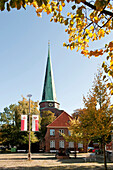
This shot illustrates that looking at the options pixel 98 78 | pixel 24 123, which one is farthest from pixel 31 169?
pixel 98 78

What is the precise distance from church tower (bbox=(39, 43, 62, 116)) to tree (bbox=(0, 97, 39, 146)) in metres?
21.5

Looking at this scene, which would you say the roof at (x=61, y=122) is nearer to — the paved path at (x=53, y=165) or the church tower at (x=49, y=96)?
the church tower at (x=49, y=96)

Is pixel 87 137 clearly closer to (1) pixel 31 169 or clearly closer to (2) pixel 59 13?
(1) pixel 31 169

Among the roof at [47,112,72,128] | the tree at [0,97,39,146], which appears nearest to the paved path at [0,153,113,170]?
the tree at [0,97,39,146]

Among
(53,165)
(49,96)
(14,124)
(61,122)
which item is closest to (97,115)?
(53,165)

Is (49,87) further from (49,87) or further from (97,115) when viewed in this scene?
(97,115)

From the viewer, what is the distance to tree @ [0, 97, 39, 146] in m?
41.3

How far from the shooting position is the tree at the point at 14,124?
135ft

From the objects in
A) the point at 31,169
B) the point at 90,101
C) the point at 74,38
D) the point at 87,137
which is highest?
the point at 74,38

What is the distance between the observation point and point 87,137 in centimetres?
1439

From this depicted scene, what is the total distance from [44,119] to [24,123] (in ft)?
123

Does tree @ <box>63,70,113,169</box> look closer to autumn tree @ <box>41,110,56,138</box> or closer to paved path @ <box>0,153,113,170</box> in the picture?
paved path @ <box>0,153,113,170</box>

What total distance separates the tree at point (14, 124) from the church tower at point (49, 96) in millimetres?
21502

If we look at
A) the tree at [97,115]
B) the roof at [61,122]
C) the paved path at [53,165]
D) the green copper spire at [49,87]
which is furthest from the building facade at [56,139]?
the tree at [97,115]
